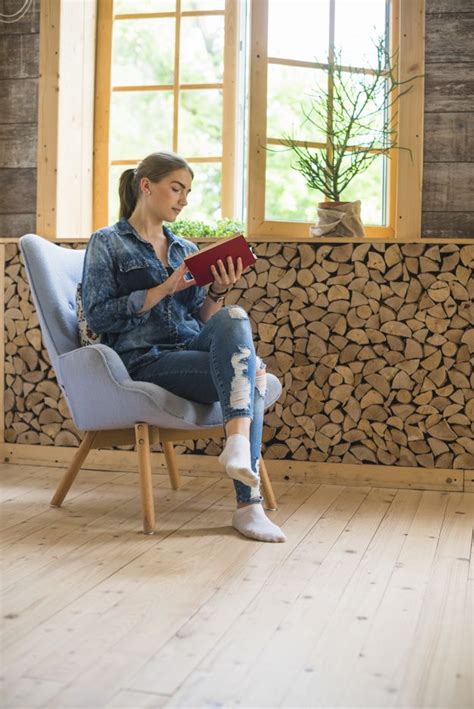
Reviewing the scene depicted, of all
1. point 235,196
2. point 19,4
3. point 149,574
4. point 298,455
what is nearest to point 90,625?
point 149,574

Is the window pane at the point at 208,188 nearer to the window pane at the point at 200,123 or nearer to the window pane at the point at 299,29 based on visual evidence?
the window pane at the point at 200,123

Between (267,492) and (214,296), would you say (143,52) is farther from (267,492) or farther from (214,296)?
(267,492)

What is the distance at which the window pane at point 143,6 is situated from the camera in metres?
3.83

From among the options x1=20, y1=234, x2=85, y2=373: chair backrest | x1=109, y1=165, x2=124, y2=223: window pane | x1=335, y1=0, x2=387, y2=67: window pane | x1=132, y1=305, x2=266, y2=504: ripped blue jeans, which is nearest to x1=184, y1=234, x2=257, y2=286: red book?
x1=132, y1=305, x2=266, y2=504: ripped blue jeans

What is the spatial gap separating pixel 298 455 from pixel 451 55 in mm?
1629

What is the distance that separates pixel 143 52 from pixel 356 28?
0.94 m

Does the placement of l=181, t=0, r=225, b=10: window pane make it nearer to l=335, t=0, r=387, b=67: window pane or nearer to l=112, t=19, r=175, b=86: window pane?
l=112, t=19, r=175, b=86: window pane

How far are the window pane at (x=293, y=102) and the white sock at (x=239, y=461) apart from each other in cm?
159

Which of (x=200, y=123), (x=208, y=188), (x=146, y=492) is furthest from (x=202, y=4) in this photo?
(x=146, y=492)

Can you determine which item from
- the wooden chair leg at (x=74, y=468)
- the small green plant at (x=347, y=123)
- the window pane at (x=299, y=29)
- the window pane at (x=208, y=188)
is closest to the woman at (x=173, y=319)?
the wooden chair leg at (x=74, y=468)

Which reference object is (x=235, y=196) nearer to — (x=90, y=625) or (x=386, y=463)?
(x=386, y=463)

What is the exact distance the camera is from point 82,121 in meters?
3.83

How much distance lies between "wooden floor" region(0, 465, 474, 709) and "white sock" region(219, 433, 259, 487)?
0.20 m

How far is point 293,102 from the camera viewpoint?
355 centimetres
